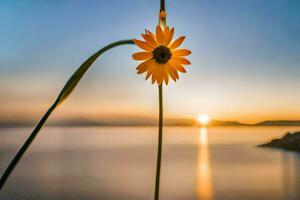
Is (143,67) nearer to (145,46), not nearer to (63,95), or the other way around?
(145,46)

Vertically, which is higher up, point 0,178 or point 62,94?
point 62,94

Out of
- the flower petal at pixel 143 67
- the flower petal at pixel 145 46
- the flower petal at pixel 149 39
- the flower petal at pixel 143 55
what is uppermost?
the flower petal at pixel 149 39

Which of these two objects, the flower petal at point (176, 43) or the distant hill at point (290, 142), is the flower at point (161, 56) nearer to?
the flower petal at point (176, 43)

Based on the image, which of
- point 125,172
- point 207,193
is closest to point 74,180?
point 125,172

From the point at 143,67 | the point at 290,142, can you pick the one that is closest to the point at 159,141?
the point at 143,67

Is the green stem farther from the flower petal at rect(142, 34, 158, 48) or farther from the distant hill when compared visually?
the distant hill

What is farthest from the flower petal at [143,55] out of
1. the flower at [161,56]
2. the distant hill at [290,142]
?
the distant hill at [290,142]

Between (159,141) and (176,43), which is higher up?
(176,43)

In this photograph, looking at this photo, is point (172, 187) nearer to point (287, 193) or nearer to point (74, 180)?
point (287, 193)
